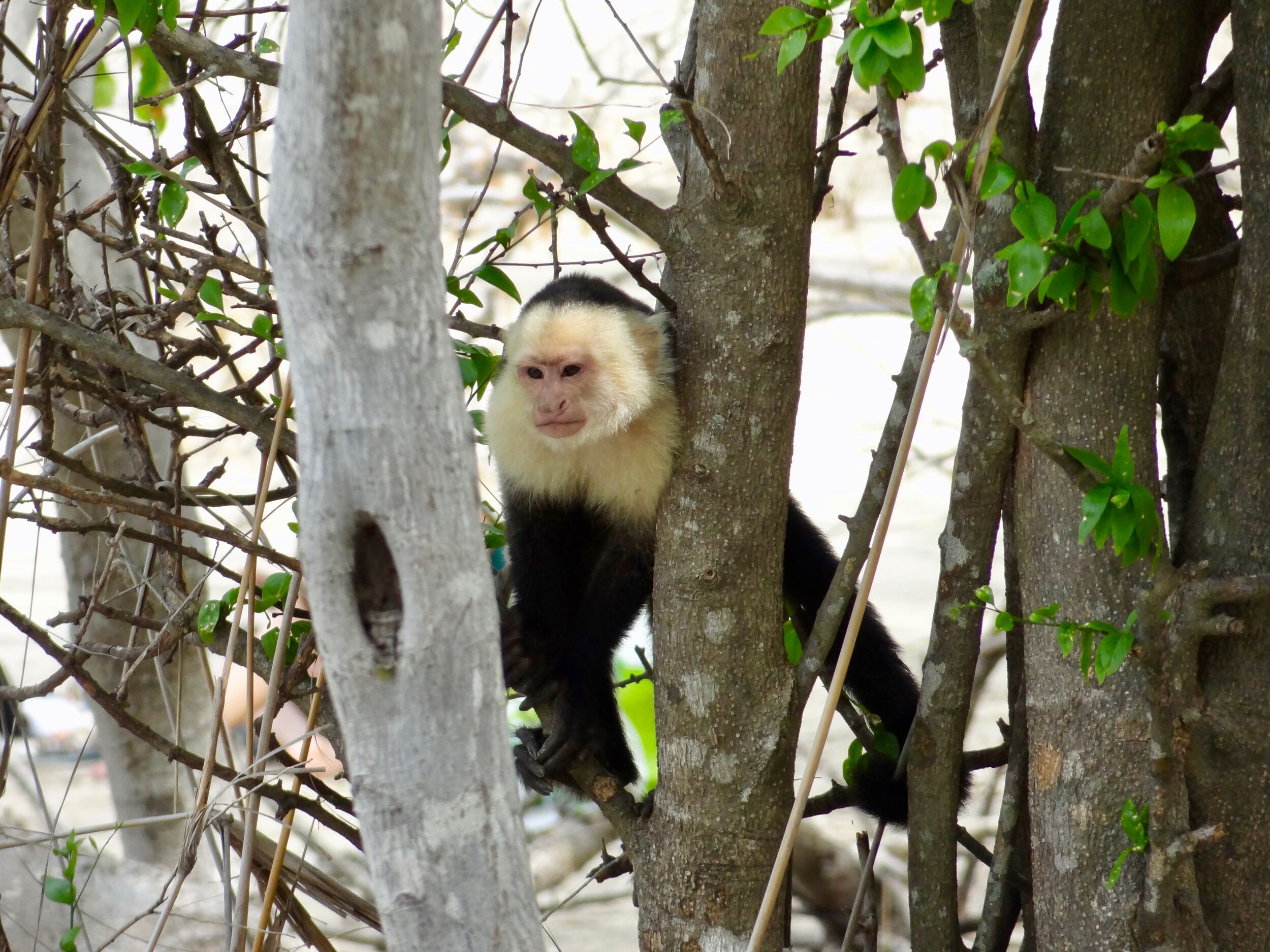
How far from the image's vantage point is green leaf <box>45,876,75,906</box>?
168cm

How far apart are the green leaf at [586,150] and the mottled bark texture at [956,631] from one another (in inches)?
17.6

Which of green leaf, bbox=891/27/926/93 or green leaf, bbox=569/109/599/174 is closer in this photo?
green leaf, bbox=891/27/926/93

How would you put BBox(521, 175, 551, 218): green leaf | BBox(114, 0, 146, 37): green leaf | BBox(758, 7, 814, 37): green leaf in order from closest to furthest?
BBox(758, 7, 814, 37): green leaf → BBox(114, 0, 146, 37): green leaf → BBox(521, 175, 551, 218): green leaf

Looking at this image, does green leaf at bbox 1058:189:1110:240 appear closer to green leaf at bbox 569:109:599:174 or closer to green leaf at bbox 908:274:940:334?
green leaf at bbox 908:274:940:334

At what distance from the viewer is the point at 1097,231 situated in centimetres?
117

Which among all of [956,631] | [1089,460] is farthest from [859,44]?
[956,631]

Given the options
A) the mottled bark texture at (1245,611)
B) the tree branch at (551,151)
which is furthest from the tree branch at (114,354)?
the mottled bark texture at (1245,611)

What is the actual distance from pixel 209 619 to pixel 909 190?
3.69 feet

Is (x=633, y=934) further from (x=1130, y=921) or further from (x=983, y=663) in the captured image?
(x=1130, y=921)

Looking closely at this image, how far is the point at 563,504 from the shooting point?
2.12 meters

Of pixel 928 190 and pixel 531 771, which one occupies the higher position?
pixel 928 190

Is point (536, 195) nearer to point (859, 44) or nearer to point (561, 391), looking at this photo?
point (561, 391)

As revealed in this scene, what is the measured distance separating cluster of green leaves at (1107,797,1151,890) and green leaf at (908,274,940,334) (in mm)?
582

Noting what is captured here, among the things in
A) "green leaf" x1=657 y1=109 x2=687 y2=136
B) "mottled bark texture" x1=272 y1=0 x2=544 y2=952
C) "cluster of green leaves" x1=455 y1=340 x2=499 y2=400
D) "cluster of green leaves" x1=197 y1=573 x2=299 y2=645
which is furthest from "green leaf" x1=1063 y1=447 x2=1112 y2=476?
"cluster of green leaves" x1=197 y1=573 x2=299 y2=645
